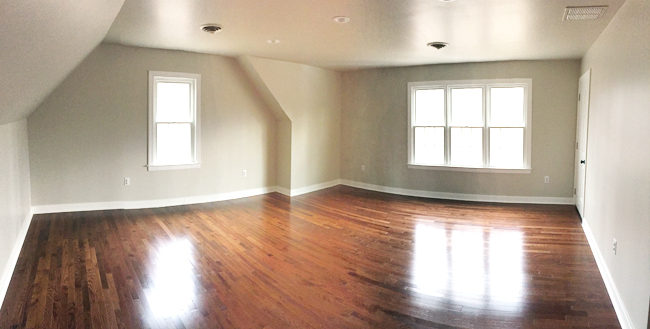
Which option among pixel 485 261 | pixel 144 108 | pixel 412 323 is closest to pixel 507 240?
pixel 485 261

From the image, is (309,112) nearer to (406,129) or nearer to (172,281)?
(406,129)

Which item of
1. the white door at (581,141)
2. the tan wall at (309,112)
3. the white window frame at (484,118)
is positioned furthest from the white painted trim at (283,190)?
the white door at (581,141)

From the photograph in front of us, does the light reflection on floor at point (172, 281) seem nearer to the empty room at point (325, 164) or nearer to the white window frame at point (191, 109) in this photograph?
the empty room at point (325, 164)

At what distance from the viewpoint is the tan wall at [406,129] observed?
6.02 meters

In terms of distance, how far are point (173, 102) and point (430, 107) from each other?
4.18 meters

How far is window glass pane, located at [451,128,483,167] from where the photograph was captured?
21.2ft

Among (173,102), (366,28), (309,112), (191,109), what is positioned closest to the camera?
(366,28)

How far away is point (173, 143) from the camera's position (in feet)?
19.3

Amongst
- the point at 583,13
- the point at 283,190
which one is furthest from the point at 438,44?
the point at 283,190

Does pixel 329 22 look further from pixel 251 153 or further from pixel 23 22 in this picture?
pixel 251 153

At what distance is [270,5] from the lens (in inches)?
131

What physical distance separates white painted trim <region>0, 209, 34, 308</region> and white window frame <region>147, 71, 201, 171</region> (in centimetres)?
164

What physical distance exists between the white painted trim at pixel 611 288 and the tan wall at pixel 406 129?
210cm

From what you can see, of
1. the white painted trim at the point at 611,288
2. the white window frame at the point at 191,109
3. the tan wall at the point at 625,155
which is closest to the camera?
the tan wall at the point at 625,155
